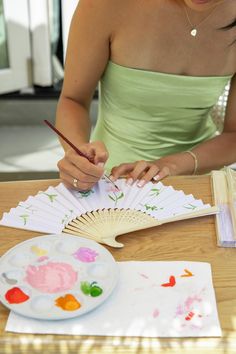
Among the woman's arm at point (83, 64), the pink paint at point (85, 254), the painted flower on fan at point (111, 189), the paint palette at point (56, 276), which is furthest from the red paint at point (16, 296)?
the woman's arm at point (83, 64)

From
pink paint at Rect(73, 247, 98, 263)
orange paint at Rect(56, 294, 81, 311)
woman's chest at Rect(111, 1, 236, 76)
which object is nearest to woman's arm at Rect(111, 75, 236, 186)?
woman's chest at Rect(111, 1, 236, 76)

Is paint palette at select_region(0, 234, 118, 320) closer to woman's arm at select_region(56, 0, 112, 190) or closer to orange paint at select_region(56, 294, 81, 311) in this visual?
orange paint at select_region(56, 294, 81, 311)

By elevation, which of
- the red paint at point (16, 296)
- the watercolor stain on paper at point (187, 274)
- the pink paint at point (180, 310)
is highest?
the pink paint at point (180, 310)

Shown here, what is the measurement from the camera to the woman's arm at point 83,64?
1140 millimetres

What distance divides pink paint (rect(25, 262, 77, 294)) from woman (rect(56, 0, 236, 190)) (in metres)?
0.42

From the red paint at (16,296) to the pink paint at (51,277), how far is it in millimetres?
20

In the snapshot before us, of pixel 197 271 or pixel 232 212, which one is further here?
pixel 232 212

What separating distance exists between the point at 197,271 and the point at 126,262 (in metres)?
0.10

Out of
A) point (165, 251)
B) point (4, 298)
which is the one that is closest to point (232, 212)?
point (165, 251)

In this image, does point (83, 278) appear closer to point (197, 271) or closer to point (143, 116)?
point (197, 271)

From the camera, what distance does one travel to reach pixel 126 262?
28.9 inches

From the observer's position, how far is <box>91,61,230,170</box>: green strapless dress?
1235 mm

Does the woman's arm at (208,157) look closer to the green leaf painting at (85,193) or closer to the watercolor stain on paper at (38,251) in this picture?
the green leaf painting at (85,193)

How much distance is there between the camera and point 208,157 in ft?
4.04
